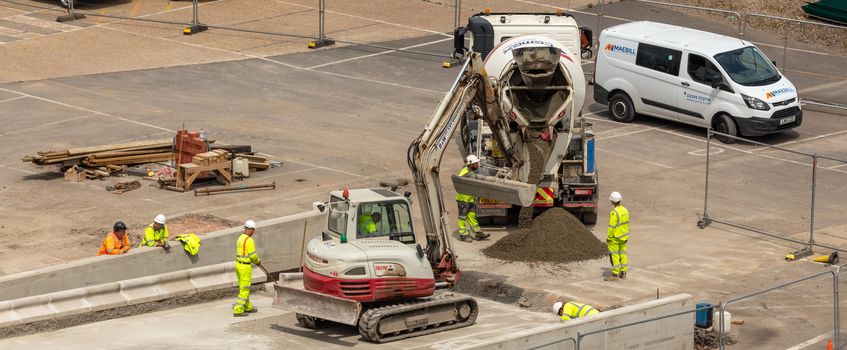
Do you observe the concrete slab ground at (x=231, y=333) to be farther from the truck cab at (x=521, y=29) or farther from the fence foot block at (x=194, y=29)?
the fence foot block at (x=194, y=29)

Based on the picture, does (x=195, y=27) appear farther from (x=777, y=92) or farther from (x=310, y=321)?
(x=310, y=321)

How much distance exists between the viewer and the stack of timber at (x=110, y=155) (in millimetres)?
30859

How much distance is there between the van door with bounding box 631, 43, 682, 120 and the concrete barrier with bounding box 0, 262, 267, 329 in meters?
14.0

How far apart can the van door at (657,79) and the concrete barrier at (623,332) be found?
14.3 metres

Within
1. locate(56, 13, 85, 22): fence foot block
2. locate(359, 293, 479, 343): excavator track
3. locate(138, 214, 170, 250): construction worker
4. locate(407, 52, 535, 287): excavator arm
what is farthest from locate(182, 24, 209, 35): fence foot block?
locate(359, 293, 479, 343): excavator track

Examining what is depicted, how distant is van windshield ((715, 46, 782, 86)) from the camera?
34875 millimetres

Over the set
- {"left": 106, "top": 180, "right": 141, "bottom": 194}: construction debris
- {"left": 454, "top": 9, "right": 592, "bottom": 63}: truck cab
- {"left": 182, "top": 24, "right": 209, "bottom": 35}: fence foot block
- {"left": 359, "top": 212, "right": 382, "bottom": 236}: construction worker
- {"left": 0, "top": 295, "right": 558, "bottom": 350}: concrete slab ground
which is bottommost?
{"left": 0, "top": 295, "right": 558, "bottom": 350}: concrete slab ground

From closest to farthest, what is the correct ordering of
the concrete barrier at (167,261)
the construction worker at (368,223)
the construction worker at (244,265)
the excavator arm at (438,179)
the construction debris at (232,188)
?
1. the construction worker at (368,223)
2. the construction worker at (244,265)
3. the concrete barrier at (167,261)
4. the excavator arm at (438,179)
5. the construction debris at (232,188)

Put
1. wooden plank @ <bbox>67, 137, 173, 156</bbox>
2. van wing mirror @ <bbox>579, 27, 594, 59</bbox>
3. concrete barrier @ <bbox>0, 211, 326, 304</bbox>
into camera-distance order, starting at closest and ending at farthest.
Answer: concrete barrier @ <bbox>0, 211, 326, 304</bbox> → wooden plank @ <bbox>67, 137, 173, 156</bbox> → van wing mirror @ <bbox>579, 27, 594, 59</bbox>

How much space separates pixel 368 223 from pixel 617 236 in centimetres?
467

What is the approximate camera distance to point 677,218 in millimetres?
29219

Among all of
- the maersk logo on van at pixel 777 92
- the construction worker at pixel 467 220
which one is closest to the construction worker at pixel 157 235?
the construction worker at pixel 467 220

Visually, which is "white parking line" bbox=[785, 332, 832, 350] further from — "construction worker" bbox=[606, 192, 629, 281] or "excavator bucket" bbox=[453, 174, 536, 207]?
"excavator bucket" bbox=[453, 174, 536, 207]

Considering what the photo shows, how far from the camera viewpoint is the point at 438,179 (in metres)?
23.6
